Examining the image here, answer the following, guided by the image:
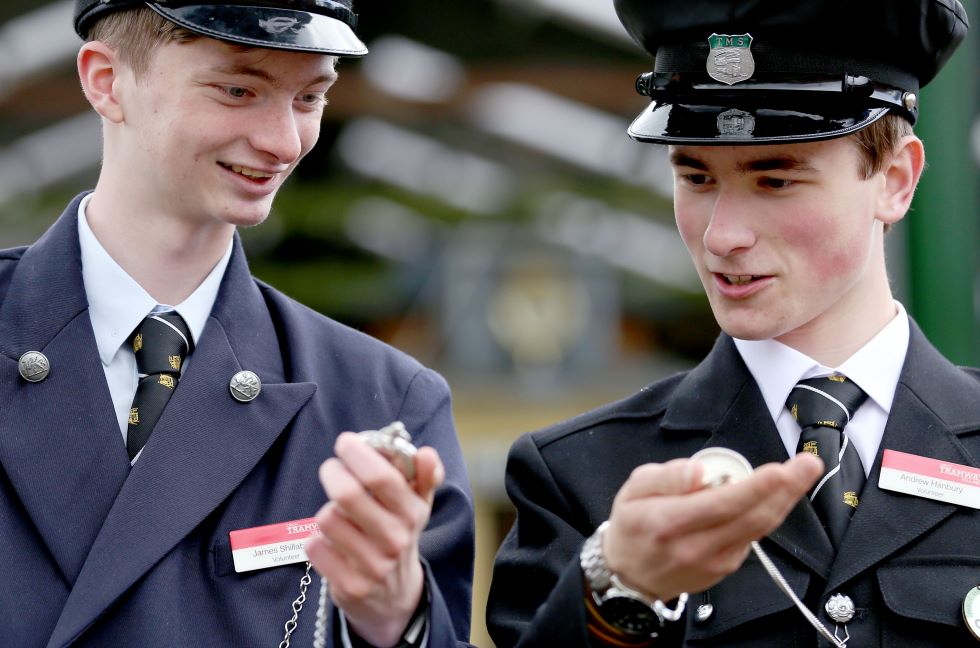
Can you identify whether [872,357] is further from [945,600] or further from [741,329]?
[945,600]

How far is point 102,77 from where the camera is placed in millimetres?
2754

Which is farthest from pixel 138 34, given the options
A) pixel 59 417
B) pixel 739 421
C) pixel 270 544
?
pixel 739 421

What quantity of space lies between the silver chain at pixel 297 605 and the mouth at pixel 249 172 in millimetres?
687

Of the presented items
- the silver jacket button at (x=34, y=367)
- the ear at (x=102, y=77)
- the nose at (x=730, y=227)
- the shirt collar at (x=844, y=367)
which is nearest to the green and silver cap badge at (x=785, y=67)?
Result: the nose at (x=730, y=227)

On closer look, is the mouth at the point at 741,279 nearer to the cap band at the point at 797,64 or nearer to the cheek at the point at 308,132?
the cap band at the point at 797,64

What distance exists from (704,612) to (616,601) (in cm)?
31

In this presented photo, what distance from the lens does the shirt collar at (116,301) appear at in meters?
2.61

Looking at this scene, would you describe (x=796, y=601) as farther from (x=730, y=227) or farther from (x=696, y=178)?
(x=696, y=178)

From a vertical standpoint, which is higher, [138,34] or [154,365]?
[138,34]

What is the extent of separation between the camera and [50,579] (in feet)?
7.77

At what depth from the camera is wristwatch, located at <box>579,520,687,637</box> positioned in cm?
206

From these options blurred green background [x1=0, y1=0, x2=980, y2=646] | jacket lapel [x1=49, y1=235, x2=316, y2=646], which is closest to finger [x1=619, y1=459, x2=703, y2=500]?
jacket lapel [x1=49, y1=235, x2=316, y2=646]

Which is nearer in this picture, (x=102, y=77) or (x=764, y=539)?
(x=764, y=539)

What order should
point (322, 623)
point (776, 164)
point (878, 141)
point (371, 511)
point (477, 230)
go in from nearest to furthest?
point (371, 511) < point (322, 623) < point (776, 164) < point (878, 141) < point (477, 230)
